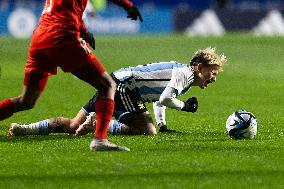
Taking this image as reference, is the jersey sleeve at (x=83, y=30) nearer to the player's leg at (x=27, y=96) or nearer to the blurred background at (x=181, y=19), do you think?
the player's leg at (x=27, y=96)

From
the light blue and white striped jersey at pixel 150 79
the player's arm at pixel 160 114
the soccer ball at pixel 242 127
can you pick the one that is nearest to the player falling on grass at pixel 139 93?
the light blue and white striped jersey at pixel 150 79

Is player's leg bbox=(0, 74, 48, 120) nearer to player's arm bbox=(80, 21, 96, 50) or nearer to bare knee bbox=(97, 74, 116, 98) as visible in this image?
player's arm bbox=(80, 21, 96, 50)

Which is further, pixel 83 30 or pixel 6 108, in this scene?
pixel 6 108

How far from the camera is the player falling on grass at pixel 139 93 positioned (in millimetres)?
10750

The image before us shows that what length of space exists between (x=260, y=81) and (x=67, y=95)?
173 inches

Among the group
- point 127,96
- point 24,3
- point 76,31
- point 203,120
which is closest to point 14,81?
point 203,120

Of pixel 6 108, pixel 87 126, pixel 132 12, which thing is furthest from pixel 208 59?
pixel 6 108

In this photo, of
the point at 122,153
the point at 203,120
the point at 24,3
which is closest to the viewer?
the point at 122,153

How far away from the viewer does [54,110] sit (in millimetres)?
14570

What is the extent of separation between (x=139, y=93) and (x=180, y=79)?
0.52m

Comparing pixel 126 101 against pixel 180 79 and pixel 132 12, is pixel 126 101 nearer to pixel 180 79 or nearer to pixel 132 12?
pixel 180 79

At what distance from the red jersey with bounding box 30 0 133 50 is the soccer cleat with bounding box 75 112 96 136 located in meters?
1.58

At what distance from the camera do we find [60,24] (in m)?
9.19

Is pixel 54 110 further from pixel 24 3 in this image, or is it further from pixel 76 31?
pixel 24 3
